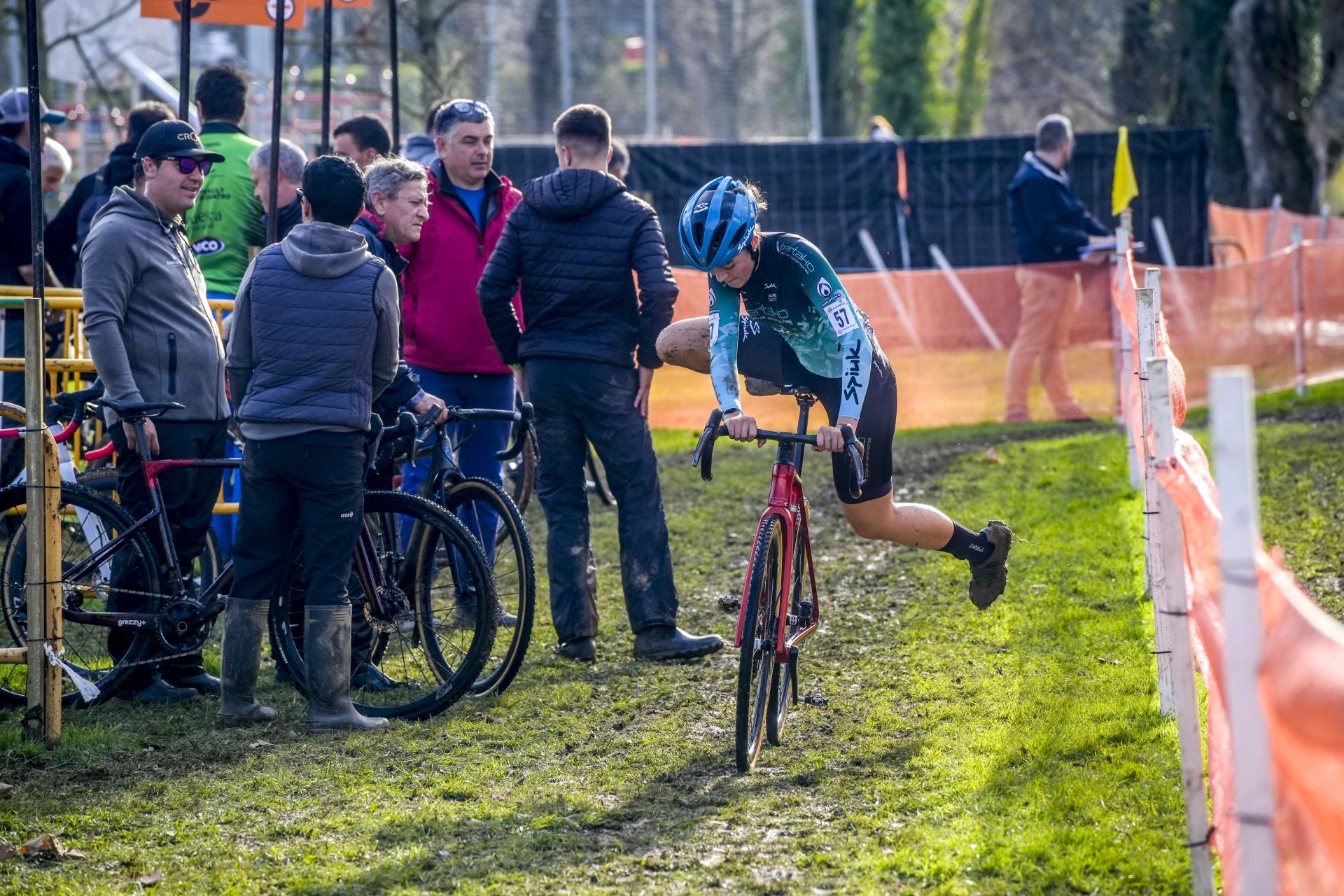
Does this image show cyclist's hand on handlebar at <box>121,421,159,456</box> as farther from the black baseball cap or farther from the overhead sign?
the overhead sign

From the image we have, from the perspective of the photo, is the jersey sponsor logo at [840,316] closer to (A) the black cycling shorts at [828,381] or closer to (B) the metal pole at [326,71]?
(A) the black cycling shorts at [828,381]

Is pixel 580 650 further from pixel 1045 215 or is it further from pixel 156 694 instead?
pixel 1045 215

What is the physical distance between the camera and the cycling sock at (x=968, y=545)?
20.4 ft

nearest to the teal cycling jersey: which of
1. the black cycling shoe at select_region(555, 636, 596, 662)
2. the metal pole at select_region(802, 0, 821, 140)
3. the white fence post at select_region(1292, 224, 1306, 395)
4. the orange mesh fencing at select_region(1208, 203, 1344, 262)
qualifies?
the black cycling shoe at select_region(555, 636, 596, 662)

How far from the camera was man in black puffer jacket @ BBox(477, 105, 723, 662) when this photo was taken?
6.55 m

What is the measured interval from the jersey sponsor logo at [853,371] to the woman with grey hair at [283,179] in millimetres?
3187

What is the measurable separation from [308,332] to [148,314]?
888 millimetres

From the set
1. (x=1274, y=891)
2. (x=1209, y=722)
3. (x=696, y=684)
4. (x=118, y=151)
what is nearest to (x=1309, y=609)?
(x=1274, y=891)

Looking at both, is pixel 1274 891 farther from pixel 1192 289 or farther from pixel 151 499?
pixel 1192 289

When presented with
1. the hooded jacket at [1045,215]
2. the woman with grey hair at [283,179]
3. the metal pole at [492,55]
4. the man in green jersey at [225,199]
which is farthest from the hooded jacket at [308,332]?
the metal pole at [492,55]

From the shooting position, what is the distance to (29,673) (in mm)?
5418

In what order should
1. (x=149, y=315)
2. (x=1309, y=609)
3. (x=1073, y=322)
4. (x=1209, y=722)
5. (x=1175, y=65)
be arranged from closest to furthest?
(x=1309, y=609), (x=1209, y=722), (x=149, y=315), (x=1073, y=322), (x=1175, y=65)

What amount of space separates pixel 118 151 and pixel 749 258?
13.2 feet

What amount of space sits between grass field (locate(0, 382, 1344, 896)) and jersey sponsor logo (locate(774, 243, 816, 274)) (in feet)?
5.26
